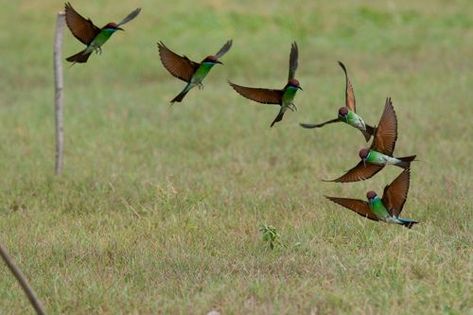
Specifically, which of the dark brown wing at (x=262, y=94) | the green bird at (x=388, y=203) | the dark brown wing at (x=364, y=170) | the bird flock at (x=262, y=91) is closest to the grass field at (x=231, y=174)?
the green bird at (x=388, y=203)

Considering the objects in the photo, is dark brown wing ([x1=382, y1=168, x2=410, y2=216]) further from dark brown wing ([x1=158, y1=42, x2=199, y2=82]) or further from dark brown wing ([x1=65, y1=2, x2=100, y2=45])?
dark brown wing ([x1=65, y1=2, x2=100, y2=45])

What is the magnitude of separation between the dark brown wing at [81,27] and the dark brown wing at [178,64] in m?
0.38

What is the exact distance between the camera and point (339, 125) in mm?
11773

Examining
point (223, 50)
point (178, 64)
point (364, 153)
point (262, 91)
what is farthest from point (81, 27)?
point (364, 153)

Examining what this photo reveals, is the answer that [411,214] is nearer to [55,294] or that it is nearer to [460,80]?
[55,294]

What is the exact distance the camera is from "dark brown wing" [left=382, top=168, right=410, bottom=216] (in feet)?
18.0

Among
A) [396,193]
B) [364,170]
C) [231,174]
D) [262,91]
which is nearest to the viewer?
[262,91]

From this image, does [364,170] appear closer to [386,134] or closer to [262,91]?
[386,134]

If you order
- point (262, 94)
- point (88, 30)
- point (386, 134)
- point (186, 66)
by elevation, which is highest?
point (88, 30)

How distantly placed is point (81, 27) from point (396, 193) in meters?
2.09

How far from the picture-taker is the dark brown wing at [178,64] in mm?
4945

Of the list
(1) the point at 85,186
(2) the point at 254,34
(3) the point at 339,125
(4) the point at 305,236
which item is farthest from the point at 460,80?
(4) the point at 305,236

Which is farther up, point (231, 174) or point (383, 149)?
point (383, 149)

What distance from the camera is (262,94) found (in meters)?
5.00
